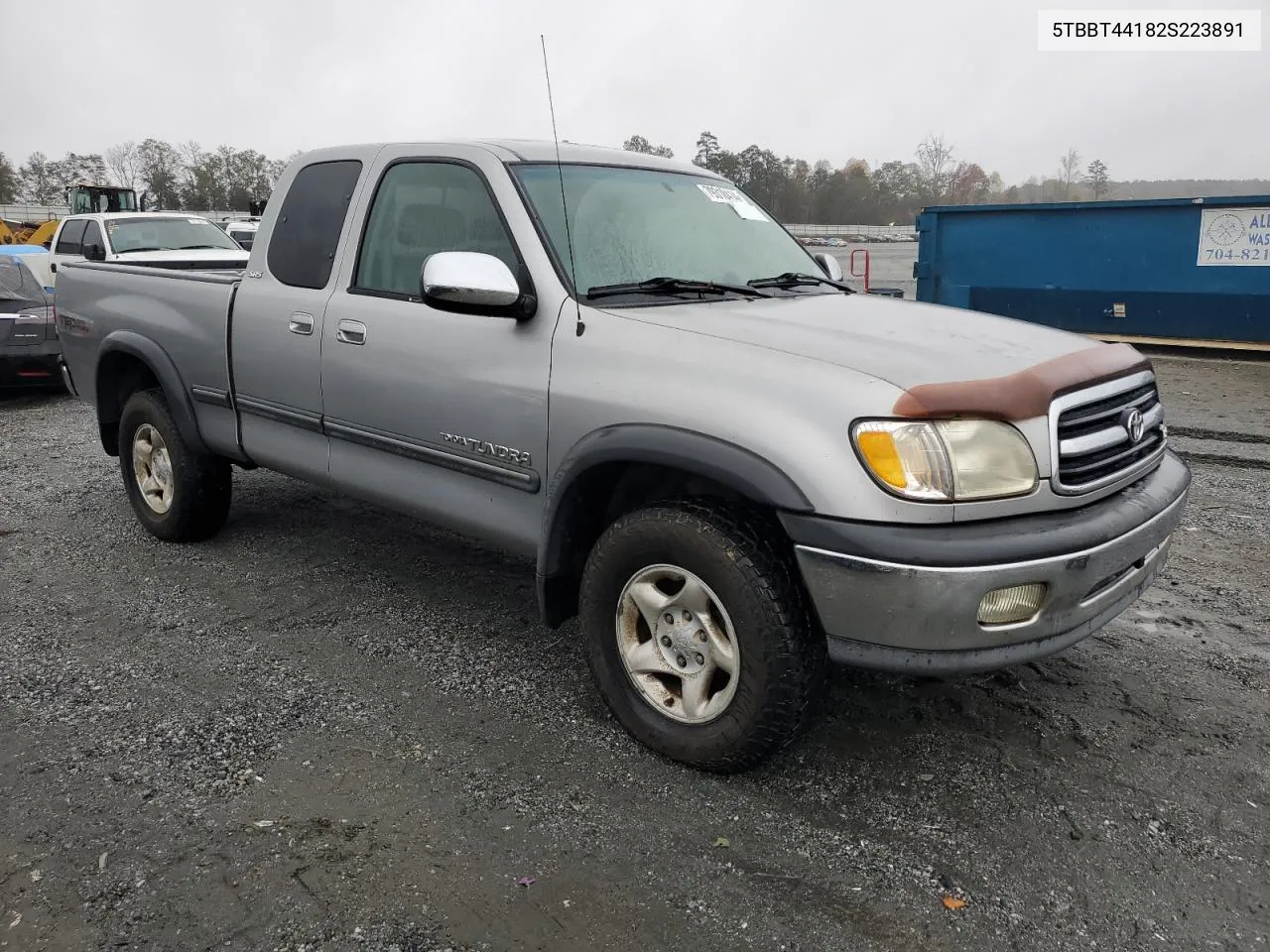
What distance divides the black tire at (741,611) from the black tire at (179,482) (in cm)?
272

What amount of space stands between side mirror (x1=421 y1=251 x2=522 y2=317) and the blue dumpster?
1012 centimetres

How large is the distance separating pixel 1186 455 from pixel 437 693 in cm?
568

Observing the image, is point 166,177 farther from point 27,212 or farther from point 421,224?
point 421,224

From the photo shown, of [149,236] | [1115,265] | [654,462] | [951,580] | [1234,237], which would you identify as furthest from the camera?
[149,236]

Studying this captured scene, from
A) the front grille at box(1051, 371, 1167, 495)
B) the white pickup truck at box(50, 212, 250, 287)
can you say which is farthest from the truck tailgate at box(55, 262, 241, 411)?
the white pickup truck at box(50, 212, 250, 287)

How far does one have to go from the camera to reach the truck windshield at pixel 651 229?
11.2 ft

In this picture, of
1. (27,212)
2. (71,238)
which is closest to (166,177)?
(27,212)

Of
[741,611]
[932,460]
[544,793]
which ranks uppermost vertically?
[932,460]

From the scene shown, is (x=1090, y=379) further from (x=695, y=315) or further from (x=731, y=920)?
(x=731, y=920)

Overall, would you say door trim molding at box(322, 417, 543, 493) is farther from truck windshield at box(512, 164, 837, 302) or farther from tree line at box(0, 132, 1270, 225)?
tree line at box(0, 132, 1270, 225)

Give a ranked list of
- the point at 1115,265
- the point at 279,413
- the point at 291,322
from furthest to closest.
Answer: the point at 1115,265 < the point at 279,413 < the point at 291,322

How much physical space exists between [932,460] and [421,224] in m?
2.18

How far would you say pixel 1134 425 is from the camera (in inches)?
117

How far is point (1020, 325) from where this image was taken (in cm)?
344
